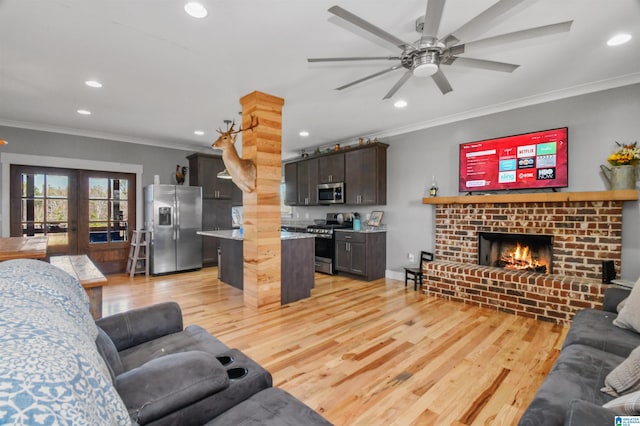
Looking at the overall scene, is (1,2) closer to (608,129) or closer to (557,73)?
(557,73)

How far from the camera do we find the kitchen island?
3840mm

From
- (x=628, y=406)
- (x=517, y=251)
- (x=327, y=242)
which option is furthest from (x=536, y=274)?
(x=327, y=242)

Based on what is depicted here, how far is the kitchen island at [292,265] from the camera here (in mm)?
3840

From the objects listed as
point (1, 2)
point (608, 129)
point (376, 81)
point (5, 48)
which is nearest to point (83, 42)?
point (1, 2)

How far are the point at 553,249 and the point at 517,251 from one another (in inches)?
17.6

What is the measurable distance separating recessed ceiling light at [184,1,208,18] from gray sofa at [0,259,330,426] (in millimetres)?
1846

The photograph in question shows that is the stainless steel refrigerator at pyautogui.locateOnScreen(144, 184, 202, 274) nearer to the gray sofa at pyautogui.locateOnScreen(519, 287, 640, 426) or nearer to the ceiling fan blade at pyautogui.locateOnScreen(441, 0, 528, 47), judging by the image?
the ceiling fan blade at pyautogui.locateOnScreen(441, 0, 528, 47)

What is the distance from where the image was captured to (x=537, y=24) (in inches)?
89.1

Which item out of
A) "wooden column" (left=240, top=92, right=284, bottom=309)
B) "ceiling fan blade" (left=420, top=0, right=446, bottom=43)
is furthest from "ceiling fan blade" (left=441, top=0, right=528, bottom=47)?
"wooden column" (left=240, top=92, right=284, bottom=309)

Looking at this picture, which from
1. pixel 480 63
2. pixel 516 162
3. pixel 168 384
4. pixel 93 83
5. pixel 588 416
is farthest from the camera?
pixel 516 162

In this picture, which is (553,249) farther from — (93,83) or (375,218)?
(93,83)

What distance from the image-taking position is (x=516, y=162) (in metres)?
3.89

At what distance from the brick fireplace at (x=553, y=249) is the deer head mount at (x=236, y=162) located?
2.80 m

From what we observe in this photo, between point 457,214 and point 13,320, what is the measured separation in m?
4.64
